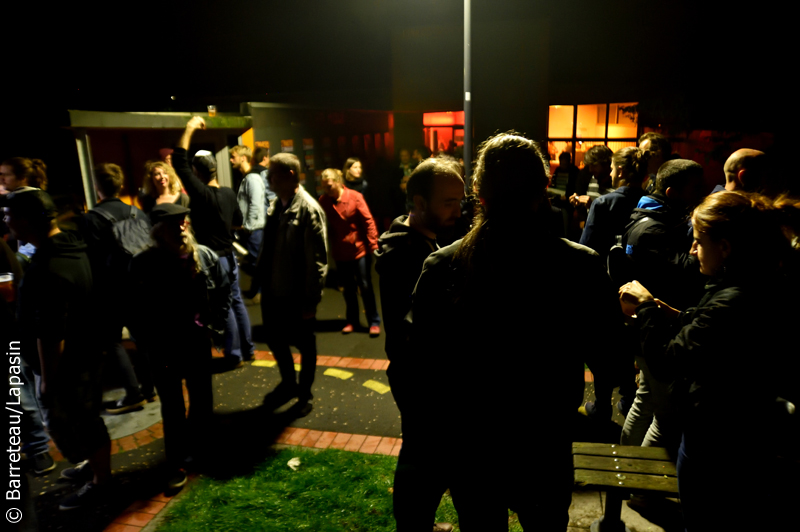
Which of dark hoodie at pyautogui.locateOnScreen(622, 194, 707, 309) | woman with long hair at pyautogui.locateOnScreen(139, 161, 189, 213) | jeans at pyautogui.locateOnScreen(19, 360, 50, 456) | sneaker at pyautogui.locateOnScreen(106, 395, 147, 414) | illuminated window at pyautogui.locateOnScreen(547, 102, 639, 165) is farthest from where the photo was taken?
illuminated window at pyautogui.locateOnScreen(547, 102, 639, 165)

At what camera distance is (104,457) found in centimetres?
349

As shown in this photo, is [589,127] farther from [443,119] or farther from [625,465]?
[625,465]

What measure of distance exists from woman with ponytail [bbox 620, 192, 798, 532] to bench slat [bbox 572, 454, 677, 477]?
1.09 feet

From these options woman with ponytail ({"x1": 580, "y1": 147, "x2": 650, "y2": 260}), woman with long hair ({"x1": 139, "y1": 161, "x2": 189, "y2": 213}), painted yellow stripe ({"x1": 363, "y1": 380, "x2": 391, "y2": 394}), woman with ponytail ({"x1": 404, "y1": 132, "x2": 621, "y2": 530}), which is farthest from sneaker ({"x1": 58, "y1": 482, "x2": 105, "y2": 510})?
woman with ponytail ({"x1": 580, "y1": 147, "x2": 650, "y2": 260})

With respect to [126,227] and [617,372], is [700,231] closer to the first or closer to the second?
[617,372]

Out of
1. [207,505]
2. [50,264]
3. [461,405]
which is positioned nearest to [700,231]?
[461,405]

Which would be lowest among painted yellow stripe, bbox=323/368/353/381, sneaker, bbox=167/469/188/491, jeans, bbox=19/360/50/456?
painted yellow stripe, bbox=323/368/353/381

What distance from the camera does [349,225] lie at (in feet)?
21.3

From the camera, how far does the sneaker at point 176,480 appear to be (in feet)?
11.8

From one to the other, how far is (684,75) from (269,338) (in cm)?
1256

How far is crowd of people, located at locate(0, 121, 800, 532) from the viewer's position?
1795 mm

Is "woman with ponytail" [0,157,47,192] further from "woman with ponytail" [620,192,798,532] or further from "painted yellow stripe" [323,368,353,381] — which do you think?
"woman with ponytail" [620,192,798,532]

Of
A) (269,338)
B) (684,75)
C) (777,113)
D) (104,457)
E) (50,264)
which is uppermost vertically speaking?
(684,75)

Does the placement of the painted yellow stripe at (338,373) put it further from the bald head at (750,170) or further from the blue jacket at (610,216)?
the bald head at (750,170)
